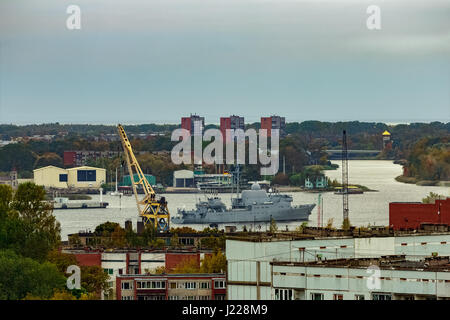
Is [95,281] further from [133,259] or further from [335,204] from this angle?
[335,204]

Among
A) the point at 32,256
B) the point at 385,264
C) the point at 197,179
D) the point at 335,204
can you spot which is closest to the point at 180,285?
the point at 32,256

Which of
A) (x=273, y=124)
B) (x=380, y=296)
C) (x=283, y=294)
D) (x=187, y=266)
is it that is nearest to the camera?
(x=380, y=296)

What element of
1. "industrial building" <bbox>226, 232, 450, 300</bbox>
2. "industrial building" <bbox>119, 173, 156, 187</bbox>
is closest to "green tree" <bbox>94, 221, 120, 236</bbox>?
"industrial building" <bbox>226, 232, 450, 300</bbox>

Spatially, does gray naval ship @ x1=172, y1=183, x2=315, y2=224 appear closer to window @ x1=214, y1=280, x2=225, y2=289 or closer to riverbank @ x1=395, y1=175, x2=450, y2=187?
A: riverbank @ x1=395, y1=175, x2=450, y2=187

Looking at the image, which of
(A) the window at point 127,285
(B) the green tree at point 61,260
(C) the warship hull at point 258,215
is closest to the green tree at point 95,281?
(B) the green tree at point 61,260

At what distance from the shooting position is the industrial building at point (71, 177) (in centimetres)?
4327

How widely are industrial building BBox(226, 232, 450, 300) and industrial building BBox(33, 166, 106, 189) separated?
35.8 metres

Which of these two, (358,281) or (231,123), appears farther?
(231,123)

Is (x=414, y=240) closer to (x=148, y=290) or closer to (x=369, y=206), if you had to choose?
(x=148, y=290)

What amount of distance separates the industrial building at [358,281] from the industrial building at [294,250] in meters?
0.12

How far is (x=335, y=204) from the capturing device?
3281 cm

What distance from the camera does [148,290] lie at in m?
9.11

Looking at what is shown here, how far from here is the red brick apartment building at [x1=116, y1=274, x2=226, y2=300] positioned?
353 inches

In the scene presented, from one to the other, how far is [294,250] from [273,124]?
51536mm
